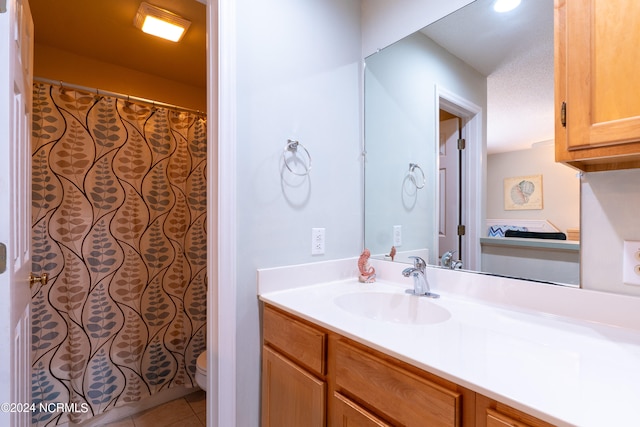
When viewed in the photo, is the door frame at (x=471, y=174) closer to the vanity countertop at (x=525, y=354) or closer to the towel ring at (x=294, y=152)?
the vanity countertop at (x=525, y=354)

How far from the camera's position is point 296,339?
1.04 metres

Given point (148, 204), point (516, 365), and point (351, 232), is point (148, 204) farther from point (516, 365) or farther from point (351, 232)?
point (516, 365)

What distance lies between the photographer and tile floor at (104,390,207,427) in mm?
1821

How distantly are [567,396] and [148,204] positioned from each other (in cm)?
226

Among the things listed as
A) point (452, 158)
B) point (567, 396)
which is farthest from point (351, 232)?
point (567, 396)

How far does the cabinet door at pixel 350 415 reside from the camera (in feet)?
2.56

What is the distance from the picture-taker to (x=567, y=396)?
53 centimetres

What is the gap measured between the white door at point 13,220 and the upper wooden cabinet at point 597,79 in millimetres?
1430

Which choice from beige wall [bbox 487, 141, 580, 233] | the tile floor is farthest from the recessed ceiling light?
the tile floor

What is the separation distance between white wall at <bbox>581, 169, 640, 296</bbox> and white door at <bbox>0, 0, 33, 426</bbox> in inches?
65.1

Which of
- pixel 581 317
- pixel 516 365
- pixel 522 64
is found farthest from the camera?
pixel 522 64

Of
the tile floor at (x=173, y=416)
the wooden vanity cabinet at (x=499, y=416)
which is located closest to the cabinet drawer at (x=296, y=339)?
the wooden vanity cabinet at (x=499, y=416)

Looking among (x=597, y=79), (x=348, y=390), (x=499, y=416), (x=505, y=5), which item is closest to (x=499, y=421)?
(x=499, y=416)

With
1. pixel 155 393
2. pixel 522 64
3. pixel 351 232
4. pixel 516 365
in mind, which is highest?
pixel 522 64
